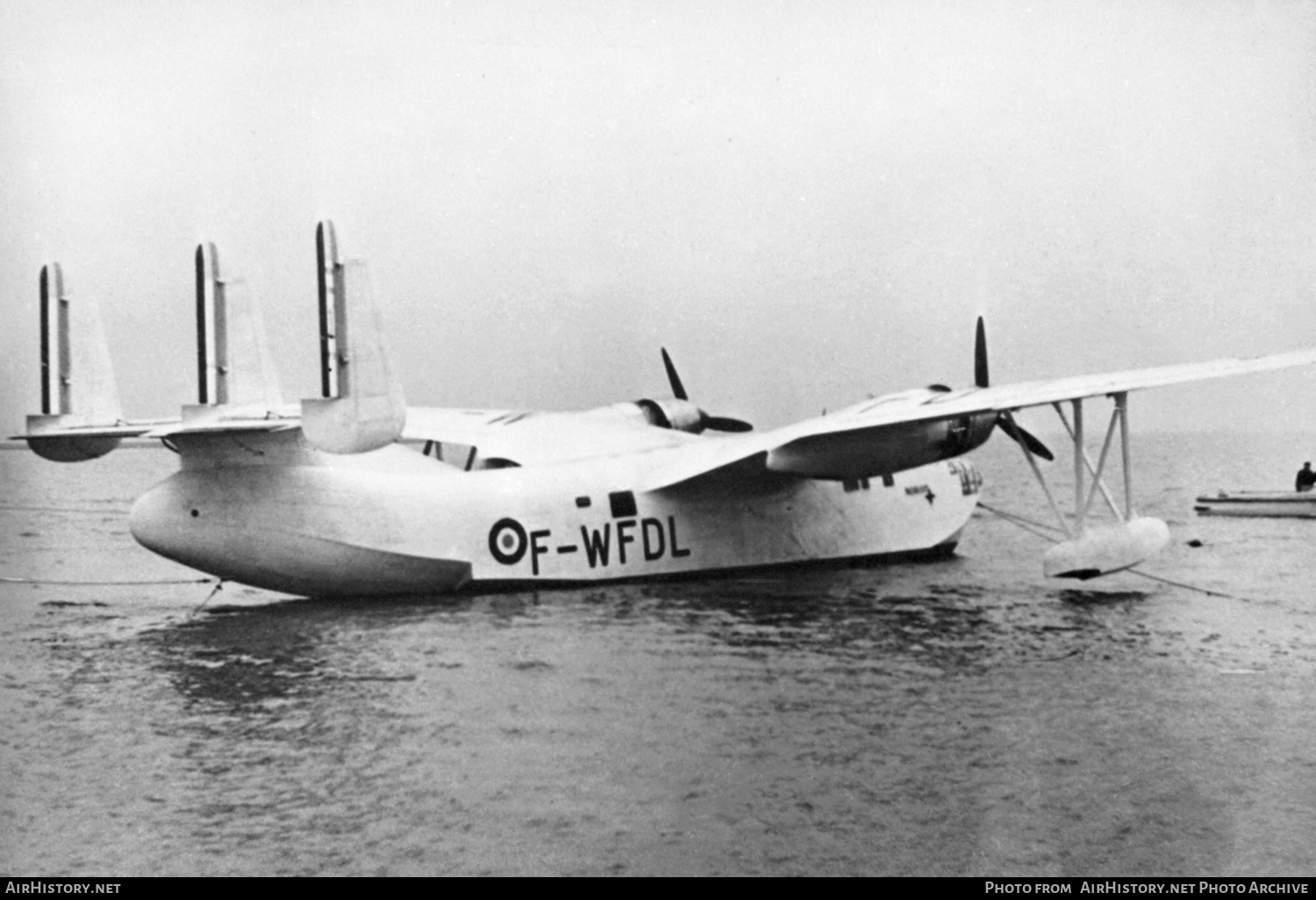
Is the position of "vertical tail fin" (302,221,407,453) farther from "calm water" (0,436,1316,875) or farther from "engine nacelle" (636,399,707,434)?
"engine nacelle" (636,399,707,434)

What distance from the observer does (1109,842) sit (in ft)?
24.4

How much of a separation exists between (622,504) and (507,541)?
1893 millimetres

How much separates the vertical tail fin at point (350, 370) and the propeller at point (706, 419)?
38.4 feet

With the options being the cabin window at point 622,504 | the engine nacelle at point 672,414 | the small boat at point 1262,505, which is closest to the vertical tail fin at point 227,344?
the cabin window at point 622,504

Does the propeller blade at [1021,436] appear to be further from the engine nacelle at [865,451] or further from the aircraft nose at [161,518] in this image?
the aircraft nose at [161,518]

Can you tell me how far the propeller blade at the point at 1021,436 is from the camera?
18766mm

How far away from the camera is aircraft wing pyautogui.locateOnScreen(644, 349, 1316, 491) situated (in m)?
16.2

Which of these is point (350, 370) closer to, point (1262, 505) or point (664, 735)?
point (664, 735)

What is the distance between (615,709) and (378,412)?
3.72 m

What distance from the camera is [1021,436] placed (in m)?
18.9

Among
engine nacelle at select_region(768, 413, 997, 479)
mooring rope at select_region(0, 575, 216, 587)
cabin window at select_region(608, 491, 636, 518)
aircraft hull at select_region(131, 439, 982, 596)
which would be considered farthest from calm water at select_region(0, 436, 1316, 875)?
mooring rope at select_region(0, 575, 216, 587)

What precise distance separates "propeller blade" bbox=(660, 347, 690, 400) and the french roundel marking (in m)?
7.81
